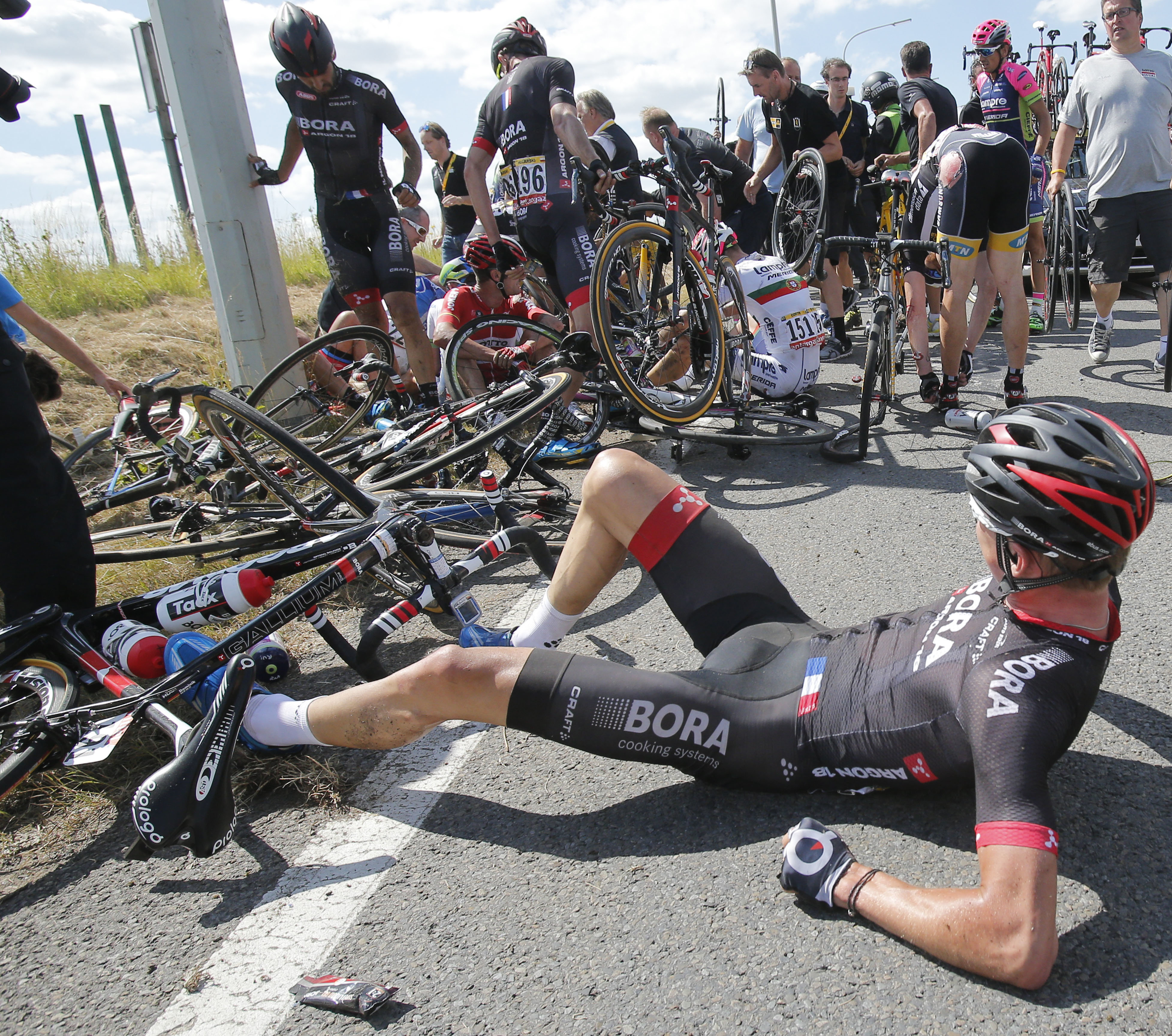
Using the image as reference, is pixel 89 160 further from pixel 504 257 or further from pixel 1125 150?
pixel 1125 150

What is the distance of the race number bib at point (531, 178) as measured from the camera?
548cm

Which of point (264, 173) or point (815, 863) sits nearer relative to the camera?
point (815, 863)

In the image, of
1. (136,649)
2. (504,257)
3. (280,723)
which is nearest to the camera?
(280,723)

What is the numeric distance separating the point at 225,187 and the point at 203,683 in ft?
15.7

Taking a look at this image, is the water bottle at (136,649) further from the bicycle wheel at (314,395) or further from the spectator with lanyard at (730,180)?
the spectator with lanyard at (730,180)

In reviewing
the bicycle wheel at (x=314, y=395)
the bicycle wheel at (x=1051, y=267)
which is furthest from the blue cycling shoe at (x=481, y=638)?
the bicycle wheel at (x=1051, y=267)

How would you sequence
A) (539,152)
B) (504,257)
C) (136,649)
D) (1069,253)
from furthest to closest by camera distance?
(1069,253) → (504,257) → (539,152) → (136,649)

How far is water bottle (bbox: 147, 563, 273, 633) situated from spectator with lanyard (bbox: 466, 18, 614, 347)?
122 inches

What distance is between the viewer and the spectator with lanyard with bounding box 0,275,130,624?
275cm

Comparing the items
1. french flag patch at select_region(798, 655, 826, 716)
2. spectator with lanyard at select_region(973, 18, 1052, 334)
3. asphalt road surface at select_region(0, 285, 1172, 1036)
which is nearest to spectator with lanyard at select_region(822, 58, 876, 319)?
spectator with lanyard at select_region(973, 18, 1052, 334)

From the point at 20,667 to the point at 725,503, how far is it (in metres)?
3.17

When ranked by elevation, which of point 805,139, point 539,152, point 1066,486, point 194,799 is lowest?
point 194,799

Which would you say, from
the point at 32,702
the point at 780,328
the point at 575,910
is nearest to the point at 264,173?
the point at 780,328

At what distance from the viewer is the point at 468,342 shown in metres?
5.71
